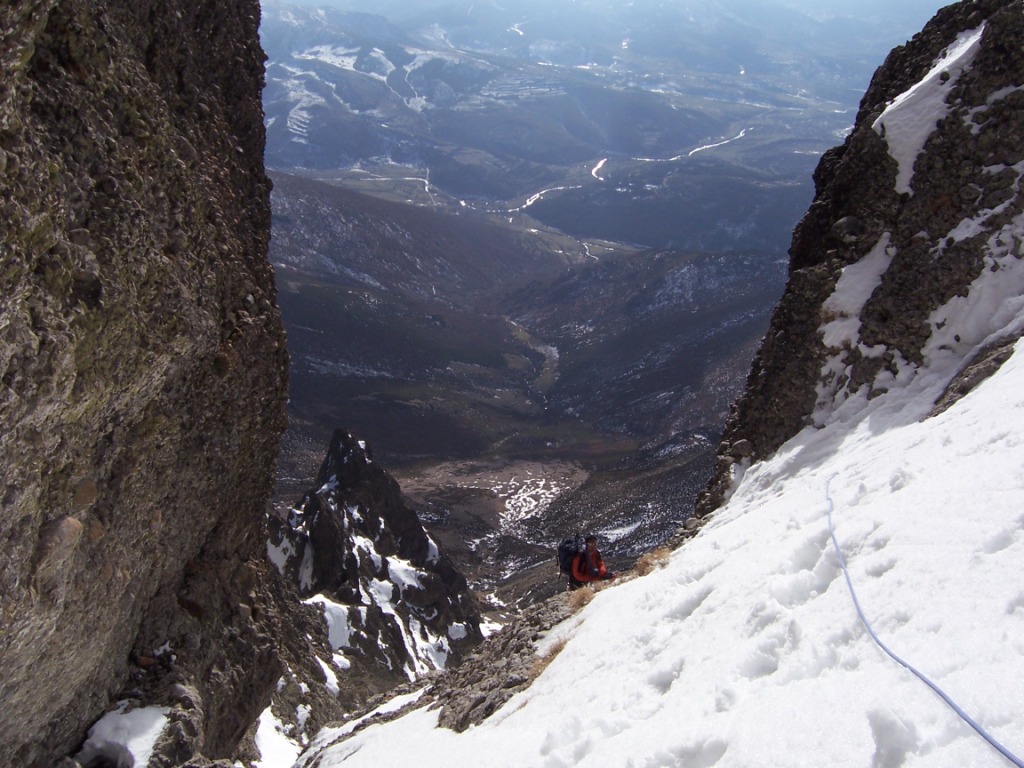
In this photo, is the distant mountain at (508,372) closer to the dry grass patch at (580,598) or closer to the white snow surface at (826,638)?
the dry grass patch at (580,598)

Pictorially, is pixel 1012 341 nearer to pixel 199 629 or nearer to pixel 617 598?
pixel 617 598

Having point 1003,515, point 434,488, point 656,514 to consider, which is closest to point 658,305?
point 434,488

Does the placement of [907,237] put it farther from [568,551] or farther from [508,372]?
[508,372]

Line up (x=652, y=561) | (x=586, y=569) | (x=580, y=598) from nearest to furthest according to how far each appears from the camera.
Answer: (x=652, y=561), (x=580, y=598), (x=586, y=569)

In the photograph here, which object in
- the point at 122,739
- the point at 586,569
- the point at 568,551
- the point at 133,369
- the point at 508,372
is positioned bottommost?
the point at 508,372

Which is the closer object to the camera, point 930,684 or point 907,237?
point 930,684

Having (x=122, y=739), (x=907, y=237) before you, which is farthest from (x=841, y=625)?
(x=122, y=739)
